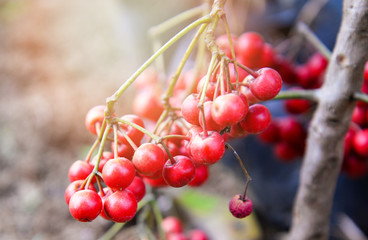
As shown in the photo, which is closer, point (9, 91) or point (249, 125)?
point (249, 125)

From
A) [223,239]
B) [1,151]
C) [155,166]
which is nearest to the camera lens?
[155,166]

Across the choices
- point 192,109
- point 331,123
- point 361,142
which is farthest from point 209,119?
point 361,142

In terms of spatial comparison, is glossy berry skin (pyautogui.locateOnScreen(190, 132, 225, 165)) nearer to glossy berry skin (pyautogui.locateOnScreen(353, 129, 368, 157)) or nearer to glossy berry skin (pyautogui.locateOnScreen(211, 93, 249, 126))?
glossy berry skin (pyautogui.locateOnScreen(211, 93, 249, 126))

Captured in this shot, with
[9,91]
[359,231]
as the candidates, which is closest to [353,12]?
Result: [359,231]

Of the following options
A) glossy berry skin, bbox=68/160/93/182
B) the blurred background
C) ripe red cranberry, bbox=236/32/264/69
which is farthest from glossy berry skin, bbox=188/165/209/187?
the blurred background

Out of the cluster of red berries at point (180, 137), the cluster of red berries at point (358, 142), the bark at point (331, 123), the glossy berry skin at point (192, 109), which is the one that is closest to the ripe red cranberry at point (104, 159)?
the cluster of red berries at point (180, 137)

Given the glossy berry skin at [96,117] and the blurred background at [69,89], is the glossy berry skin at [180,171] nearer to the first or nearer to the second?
the glossy berry skin at [96,117]

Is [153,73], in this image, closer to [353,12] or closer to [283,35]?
[353,12]
